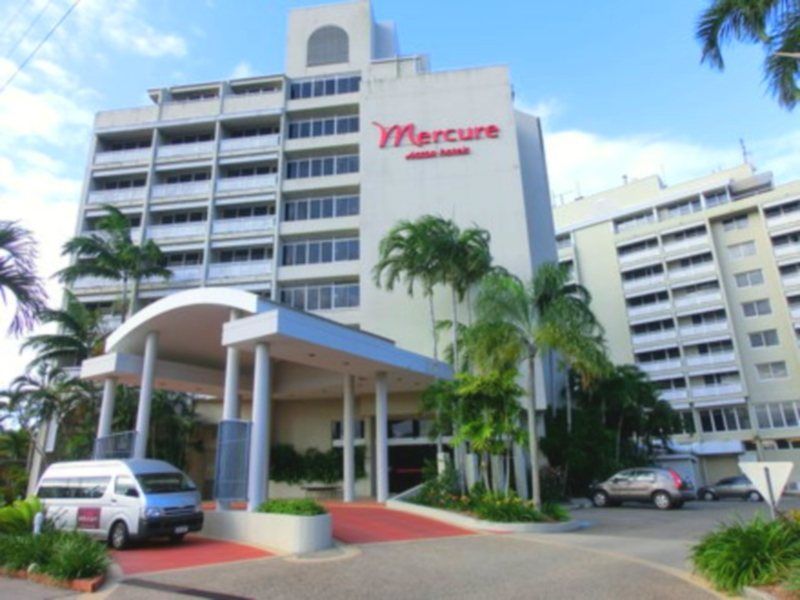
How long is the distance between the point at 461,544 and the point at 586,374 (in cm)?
951

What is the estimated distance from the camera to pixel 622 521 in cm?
1842

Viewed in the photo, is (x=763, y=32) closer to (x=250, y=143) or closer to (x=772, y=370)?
(x=250, y=143)

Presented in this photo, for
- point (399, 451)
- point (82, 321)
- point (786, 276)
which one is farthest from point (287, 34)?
point (786, 276)

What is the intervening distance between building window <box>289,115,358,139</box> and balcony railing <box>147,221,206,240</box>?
7936 millimetres

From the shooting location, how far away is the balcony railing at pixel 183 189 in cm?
3597

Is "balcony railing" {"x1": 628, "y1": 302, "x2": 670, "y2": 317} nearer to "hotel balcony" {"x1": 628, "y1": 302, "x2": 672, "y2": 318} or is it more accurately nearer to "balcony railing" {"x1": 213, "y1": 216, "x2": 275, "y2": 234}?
"hotel balcony" {"x1": 628, "y1": 302, "x2": 672, "y2": 318}

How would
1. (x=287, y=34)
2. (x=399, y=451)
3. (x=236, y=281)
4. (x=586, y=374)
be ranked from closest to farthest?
(x=586, y=374), (x=399, y=451), (x=236, y=281), (x=287, y=34)

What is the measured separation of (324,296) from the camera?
3203cm

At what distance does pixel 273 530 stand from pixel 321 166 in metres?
25.8

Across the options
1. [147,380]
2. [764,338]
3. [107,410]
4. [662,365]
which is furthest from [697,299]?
[107,410]

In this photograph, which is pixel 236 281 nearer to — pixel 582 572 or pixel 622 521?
pixel 622 521

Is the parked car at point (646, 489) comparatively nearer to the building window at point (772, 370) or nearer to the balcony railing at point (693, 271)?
the building window at point (772, 370)

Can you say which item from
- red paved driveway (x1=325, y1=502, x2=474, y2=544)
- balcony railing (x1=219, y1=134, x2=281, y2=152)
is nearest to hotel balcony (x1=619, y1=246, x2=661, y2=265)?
balcony railing (x1=219, y1=134, x2=281, y2=152)

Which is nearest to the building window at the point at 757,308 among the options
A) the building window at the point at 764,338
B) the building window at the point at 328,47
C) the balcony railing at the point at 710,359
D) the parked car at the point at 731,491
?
the building window at the point at 764,338
